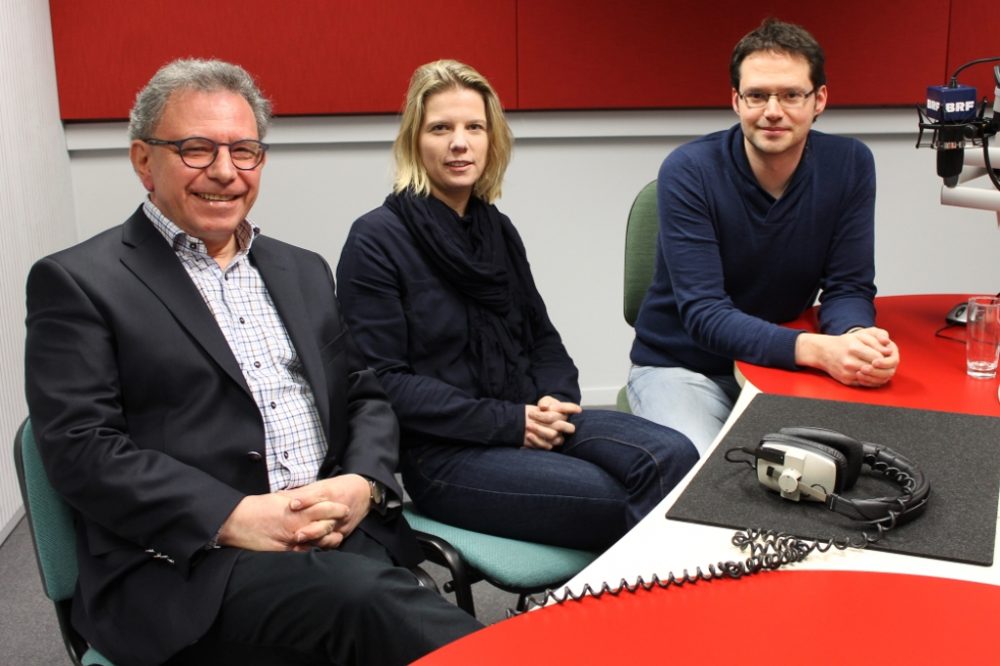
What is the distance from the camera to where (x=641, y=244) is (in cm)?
254

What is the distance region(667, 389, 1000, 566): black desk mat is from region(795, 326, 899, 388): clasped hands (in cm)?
13

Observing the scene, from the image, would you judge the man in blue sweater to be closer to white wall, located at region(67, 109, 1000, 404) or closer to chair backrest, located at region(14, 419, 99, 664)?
chair backrest, located at region(14, 419, 99, 664)

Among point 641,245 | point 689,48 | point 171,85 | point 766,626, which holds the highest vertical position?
point 689,48

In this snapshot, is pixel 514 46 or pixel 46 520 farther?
pixel 514 46

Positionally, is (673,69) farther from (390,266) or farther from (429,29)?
(390,266)

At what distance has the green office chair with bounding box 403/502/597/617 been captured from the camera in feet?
5.61

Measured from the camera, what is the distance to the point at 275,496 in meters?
1.55

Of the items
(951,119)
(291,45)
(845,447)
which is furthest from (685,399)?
(291,45)

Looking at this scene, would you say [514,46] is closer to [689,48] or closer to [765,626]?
[689,48]

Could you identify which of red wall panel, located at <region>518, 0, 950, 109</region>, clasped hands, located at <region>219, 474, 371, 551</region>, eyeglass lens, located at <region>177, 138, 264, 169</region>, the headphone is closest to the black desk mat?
the headphone

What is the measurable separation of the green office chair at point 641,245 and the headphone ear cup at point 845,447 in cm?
115

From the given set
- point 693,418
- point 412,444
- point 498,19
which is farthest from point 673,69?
point 412,444

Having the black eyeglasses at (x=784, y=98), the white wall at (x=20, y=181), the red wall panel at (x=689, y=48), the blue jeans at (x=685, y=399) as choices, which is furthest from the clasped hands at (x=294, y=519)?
the red wall panel at (x=689, y=48)

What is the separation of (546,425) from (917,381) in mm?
704
